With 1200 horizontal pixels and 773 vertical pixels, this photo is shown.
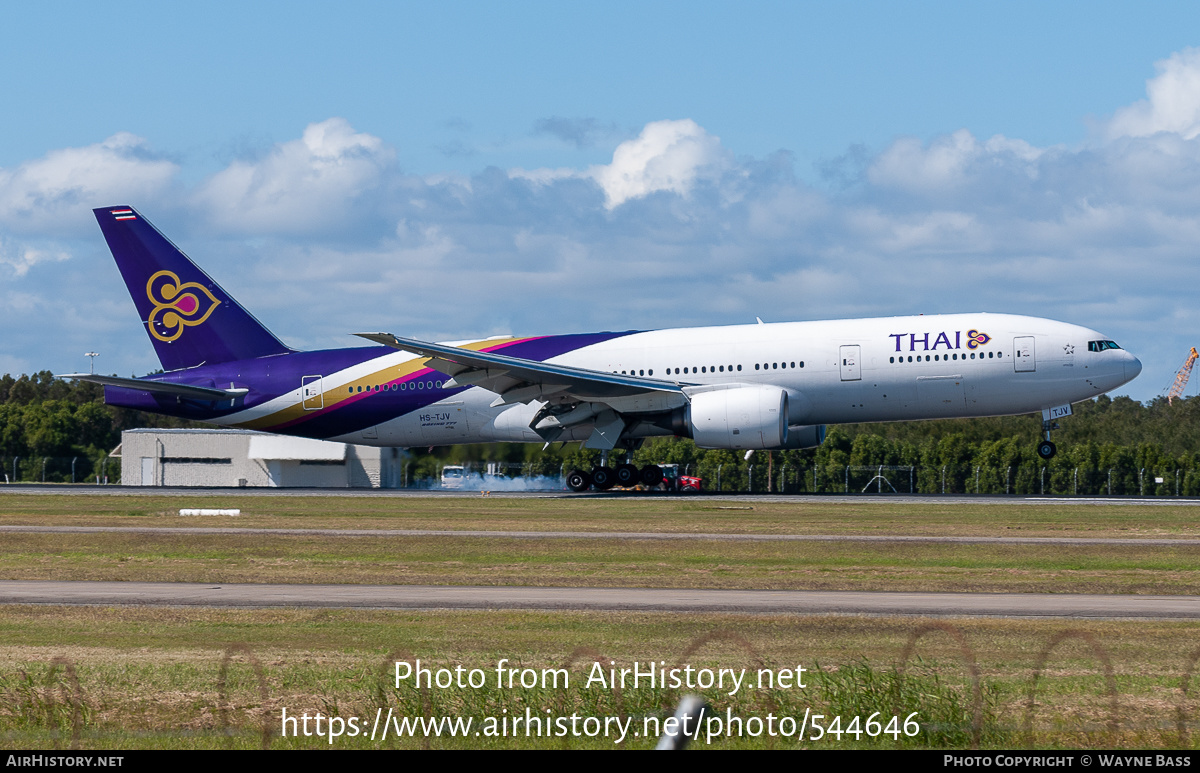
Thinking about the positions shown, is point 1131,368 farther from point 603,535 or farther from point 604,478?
point 603,535

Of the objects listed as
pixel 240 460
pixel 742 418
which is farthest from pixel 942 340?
pixel 240 460

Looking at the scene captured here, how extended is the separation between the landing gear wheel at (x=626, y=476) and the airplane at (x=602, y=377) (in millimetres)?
51

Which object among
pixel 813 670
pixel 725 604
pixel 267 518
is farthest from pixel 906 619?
pixel 267 518

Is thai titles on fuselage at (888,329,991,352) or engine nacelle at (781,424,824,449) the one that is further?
engine nacelle at (781,424,824,449)

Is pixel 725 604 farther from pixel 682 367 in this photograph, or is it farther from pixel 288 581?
pixel 682 367

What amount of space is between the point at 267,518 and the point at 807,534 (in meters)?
15.4

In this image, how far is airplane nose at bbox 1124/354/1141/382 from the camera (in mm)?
39781

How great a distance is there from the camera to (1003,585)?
2111 centimetres

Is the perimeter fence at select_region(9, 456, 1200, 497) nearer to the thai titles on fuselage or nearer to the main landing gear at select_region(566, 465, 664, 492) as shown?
the main landing gear at select_region(566, 465, 664, 492)

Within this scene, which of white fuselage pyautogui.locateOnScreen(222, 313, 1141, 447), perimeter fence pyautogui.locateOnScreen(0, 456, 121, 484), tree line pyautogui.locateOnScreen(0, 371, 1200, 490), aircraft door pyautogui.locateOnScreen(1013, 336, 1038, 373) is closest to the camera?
aircraft door pyautogui.locateOnScreen(1013, 336, 1038, 373)

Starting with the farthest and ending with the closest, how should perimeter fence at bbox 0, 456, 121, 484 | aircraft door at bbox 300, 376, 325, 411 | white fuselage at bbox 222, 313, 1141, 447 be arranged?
perimeter fence at bbox 0, 456, 121, 484, aircraft door at bbox 300, 376, 325, 411, white fuselage at bbox 222, 313, 1141, 447

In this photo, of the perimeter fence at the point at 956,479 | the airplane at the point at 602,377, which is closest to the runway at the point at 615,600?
the airplane at the point at 602,377

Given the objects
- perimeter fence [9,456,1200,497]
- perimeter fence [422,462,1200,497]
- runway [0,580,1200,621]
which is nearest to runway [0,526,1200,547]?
runway [0,580,1200,621]

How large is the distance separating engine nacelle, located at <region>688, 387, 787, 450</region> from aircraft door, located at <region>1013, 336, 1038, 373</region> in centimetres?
748
